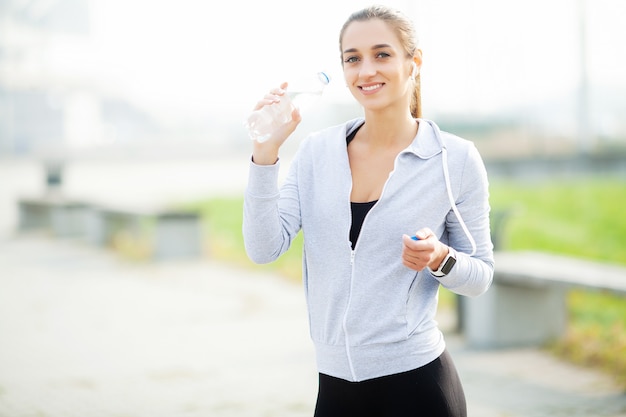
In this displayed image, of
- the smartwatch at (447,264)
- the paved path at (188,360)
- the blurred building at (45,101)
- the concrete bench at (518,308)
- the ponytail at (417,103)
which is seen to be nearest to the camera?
the smartwatch at (447,264)

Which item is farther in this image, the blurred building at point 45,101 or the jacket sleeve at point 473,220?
the blurred building at point 45,101

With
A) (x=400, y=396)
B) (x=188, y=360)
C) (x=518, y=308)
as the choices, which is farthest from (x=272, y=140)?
(x=518, y=308)

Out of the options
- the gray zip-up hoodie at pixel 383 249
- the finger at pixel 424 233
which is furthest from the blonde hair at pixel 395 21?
the finger at pixel 424 233

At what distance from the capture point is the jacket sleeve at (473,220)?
237cm

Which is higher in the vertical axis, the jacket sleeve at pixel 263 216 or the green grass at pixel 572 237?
the jacket sleeve at pixel 263 216

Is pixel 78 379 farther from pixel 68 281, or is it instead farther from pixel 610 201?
pixel 610 201

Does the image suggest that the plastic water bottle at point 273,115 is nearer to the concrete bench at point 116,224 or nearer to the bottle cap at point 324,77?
the bottle cap at point 324,77

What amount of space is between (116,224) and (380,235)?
12.3 m

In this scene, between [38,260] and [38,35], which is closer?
[38,260]

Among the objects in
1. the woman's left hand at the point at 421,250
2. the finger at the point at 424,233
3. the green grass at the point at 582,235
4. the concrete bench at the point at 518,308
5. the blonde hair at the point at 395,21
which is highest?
the blonde hair at the point at 395,21

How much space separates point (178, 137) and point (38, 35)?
10652 millimetres

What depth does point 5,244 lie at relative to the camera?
49.0ft

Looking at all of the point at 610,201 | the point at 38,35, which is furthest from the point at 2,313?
the point at 38,35

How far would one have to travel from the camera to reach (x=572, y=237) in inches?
521
